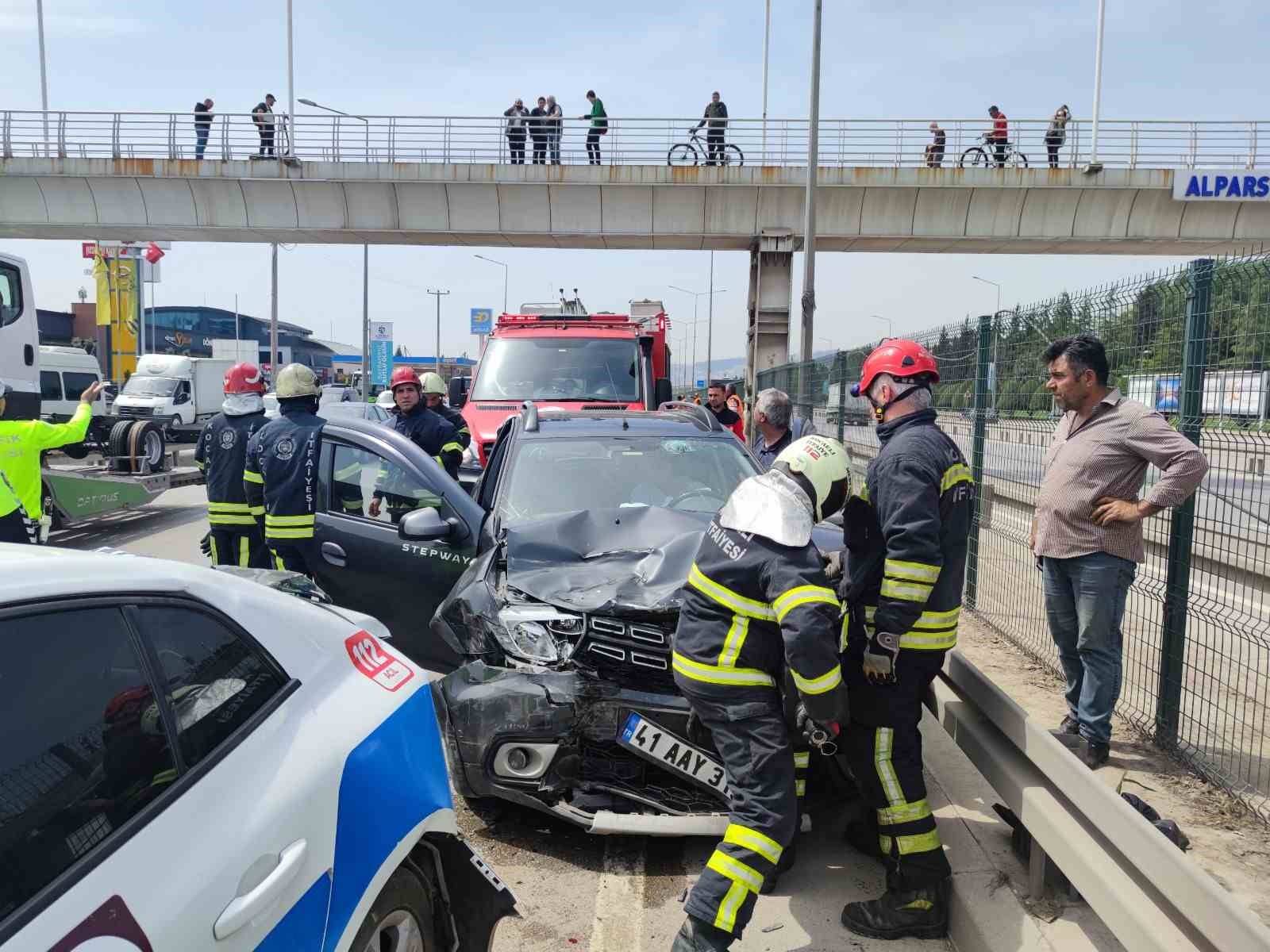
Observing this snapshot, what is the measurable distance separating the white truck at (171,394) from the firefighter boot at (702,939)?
25.5 meters

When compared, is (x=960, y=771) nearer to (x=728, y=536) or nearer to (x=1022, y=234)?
(x=728, y=536)

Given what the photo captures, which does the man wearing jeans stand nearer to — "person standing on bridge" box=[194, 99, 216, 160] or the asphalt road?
the asphalt road

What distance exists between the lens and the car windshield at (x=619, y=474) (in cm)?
513

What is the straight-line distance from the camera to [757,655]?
3.10 metres

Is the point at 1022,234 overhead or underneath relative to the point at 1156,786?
overhead

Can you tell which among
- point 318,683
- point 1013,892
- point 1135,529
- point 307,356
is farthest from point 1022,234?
point 307,356

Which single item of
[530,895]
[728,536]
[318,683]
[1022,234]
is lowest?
[530,895]

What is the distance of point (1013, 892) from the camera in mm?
3389

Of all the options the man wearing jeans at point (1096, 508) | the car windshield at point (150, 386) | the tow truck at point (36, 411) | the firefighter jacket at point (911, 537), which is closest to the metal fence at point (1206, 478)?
the man wearing jeans at point (1096, 508)

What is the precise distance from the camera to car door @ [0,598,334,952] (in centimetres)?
150

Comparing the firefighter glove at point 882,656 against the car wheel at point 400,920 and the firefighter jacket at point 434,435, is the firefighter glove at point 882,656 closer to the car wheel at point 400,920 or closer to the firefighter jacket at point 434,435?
the car wheel at point 400,920

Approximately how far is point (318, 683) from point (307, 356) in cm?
10732

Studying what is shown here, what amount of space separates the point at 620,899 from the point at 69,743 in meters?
2.52

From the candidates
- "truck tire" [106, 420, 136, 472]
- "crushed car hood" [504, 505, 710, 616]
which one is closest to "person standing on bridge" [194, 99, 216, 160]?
"truck tire" [106, 420, 136, 472]
